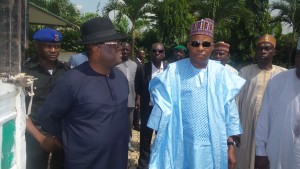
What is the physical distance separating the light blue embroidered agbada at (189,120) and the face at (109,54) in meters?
0.52

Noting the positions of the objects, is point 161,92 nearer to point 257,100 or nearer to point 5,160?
point 5,160

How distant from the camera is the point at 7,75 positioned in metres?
1.84

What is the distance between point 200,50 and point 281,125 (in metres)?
0.86

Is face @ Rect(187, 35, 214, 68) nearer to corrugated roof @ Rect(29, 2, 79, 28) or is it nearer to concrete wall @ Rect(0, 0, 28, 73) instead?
concrete wall @ Rect(0, 0, 28, 73)

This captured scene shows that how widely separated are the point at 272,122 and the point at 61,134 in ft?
5.48

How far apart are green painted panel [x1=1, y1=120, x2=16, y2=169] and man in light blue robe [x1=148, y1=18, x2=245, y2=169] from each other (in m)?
1.30


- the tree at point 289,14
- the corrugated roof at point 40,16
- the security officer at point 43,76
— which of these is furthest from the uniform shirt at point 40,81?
the tree at point 289,14

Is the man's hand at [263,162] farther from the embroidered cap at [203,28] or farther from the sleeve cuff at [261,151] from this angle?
the embroidered cap at [203,28]

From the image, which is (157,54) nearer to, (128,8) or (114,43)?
(114,43)

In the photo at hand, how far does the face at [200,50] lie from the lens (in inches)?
120

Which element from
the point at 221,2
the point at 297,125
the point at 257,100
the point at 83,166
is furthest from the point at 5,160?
the point at 221,2

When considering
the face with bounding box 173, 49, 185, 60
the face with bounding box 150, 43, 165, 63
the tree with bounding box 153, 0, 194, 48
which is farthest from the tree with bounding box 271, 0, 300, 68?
the face with bounding box 150, 43, 165, 63

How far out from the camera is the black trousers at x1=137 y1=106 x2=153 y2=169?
5.42m

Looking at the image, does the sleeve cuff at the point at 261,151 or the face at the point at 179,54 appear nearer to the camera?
the sleeve cuff at the point at 261,151
